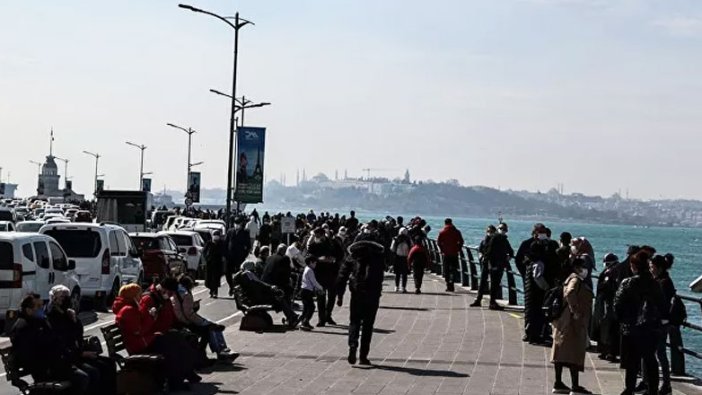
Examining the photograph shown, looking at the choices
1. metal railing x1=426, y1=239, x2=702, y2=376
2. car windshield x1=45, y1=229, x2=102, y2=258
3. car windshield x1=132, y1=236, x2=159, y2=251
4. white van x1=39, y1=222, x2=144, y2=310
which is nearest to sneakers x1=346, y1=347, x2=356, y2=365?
metal railing x1=426, y1=239, x2=702, y2=376

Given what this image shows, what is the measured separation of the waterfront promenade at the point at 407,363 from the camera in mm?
15469

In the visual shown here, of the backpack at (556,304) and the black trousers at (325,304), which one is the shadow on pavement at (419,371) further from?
the black trousers at (325,304)

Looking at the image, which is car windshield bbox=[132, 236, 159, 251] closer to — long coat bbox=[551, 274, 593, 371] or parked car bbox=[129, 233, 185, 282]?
parked car bbox=[129, 233, 185, 282]

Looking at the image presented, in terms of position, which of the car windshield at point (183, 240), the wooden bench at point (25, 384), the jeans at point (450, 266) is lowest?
the wooden bench at point (25, 384)

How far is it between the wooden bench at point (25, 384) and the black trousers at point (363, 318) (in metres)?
5.49

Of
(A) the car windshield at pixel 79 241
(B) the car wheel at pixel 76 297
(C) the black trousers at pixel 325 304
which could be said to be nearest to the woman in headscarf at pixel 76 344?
(C) the black trousers at pixel 325 304

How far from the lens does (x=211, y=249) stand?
1248 inches

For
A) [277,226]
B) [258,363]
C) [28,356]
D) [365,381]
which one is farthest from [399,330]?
[277,226]

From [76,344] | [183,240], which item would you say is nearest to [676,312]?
[76,344]

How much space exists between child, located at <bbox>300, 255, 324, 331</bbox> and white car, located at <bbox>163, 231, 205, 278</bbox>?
17.3 metres

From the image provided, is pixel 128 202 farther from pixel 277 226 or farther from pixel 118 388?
pixel 118 388

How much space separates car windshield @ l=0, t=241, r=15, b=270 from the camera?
70.9 ft

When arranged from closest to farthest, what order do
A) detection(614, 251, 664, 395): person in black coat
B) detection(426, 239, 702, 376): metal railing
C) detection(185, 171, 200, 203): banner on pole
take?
detection(614, 251, 664, 395): person in black coat → detection(426, 239, 702, 376): metal railing → detection(185, 171, 200, 203): banner on pole

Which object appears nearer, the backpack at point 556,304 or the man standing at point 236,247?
the backpack at point 556,304
